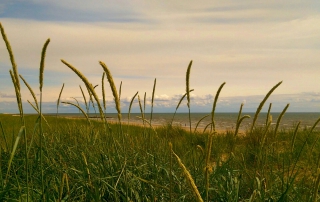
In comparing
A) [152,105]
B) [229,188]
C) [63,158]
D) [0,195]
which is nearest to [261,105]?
[229,188]

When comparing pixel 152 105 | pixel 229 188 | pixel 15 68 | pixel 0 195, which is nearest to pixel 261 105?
pixel 229 188

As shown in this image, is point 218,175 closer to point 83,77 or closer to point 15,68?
point 83,77

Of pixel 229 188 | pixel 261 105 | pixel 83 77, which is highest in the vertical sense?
pixel 83 77

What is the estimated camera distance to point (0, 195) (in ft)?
7.45

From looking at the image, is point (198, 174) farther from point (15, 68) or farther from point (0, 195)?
point (15, 68)

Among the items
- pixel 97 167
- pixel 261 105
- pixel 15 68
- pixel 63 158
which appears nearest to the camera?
pixel 15 68

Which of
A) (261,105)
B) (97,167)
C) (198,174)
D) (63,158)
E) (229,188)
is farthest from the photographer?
(63,158)

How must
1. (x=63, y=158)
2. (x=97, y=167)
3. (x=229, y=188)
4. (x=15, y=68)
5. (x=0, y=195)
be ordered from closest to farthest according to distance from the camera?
(x=15, y=68) → (x=0, y=195) → (x=229, y=188) → (x=97, y=167) → (x=63, y=158)

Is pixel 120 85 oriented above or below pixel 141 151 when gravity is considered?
above

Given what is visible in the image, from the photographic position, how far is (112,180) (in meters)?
2.38

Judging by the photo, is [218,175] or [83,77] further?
[218,175]

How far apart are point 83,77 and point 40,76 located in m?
0.24

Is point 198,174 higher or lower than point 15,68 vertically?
lower

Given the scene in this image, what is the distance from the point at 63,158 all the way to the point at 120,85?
110 cm
